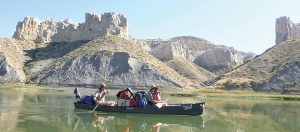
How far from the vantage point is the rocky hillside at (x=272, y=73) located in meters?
129

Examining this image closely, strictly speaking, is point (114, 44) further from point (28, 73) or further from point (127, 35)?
point (28, 73)

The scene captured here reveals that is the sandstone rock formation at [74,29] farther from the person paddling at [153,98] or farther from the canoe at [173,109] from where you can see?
the canoe at [173,109]

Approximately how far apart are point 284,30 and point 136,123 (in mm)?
170167

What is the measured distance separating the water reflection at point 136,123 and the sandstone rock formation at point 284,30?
162m

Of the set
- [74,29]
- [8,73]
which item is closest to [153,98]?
[8,73]

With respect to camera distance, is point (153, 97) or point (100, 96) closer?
point (153, 97)

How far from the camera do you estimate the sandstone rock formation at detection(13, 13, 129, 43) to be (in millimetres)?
168125

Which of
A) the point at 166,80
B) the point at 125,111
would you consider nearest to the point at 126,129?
the point at 125,111

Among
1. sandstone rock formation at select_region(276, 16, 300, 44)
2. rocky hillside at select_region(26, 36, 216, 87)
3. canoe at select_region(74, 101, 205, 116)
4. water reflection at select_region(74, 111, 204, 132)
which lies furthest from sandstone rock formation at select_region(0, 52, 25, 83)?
sandstone rock formation at select_region(276, 16, 300, 44)

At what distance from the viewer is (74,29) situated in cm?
17775

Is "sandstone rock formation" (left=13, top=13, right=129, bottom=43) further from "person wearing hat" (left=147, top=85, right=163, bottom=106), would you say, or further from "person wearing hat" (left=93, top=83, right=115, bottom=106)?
"person wearing hat" (left=147, top=85, right=163, bottom=106)

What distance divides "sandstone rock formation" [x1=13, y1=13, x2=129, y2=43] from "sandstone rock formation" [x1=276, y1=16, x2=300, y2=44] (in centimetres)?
6327

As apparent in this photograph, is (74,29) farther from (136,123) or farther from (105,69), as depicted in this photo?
(136,123)

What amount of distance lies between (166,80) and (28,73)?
42574 millimetres
